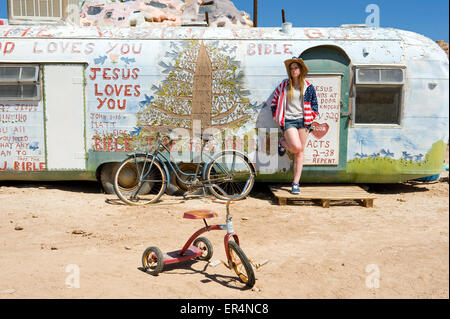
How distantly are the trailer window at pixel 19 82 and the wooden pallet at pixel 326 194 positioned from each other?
4309mm

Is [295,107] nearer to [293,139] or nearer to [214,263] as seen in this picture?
[293,139]

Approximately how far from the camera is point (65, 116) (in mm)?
6758

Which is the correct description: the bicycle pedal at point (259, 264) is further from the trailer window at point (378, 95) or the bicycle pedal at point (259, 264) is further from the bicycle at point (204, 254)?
the trailer window at point (378, 95)

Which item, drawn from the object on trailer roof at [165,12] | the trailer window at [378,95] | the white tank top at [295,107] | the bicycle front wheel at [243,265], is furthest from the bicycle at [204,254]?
the object on trailer roof at [165,12]

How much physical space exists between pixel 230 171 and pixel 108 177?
212cm

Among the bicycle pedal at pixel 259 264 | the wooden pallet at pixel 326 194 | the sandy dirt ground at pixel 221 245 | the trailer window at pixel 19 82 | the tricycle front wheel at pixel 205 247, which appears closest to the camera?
the sandy dirt ground at pixel 221 245

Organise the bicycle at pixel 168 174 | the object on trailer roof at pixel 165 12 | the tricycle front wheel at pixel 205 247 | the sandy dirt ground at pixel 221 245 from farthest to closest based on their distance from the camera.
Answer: the object on trailer roof at pixel 165 12
the bicycle at pixel 168 174
the tricycle front wheel at pixel 205 247
the sandy dirt ground at pixel 221 245

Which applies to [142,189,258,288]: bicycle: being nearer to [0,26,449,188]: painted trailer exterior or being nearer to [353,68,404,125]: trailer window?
[0,26,449,188]: painted trailer exterior

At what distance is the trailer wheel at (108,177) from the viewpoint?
6.95m

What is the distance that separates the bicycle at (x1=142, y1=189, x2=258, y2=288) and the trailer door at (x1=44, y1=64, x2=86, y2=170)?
3428 mm

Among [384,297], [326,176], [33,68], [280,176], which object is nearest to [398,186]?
[326,176]

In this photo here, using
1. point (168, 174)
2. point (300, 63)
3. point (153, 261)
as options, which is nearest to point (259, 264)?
point (153, 261)

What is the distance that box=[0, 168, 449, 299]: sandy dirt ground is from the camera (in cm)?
336

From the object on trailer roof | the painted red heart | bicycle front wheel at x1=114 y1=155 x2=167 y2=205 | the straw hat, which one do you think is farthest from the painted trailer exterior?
the object on trailer roof
